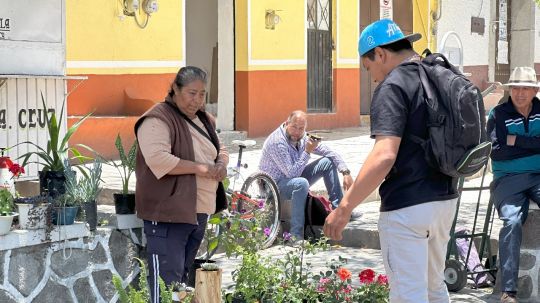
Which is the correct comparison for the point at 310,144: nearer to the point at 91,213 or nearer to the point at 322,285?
the point at 322,285

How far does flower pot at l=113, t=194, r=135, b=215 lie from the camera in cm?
610

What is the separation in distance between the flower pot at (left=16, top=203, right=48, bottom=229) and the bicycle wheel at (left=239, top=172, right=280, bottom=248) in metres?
3.23

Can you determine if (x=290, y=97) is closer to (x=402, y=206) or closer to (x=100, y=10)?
(x=100, y=10)

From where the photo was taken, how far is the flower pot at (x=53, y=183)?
5910 mm

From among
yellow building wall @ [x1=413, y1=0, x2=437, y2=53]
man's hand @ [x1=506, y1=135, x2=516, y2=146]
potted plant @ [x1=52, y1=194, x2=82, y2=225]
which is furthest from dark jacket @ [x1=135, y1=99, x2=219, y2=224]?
yellow building wall @ [x1=413, y1=0, x2=437, y2=53]

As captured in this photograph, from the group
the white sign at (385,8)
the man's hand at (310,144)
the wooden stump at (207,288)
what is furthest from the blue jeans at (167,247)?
the white sign at (385,8)

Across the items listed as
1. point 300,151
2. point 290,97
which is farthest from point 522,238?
point 290,97

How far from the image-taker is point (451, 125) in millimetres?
4777

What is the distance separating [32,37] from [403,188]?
3830 mm

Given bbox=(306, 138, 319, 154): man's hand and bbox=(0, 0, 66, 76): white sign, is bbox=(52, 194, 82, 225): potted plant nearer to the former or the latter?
bbox=(0, 0, 66, 76): white sign

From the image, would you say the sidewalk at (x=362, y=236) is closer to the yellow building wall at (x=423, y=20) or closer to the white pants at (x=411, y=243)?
the white pants at (x=411, y=243)

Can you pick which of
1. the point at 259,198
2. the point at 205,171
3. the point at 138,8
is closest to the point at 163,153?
the point at 205,171

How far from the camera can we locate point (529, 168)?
732 cm

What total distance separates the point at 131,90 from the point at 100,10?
1103 mm
